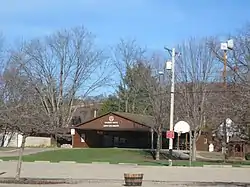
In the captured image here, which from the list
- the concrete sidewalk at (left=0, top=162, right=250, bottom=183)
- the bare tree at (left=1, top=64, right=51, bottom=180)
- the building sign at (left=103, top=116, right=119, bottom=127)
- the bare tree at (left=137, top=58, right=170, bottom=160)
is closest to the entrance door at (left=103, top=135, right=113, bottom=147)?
the building sign at (left=103, top=116, right=119, bottom=127)

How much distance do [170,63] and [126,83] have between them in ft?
145

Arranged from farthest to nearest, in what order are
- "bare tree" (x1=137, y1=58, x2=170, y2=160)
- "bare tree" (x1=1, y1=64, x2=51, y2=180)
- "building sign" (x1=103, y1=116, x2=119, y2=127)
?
"building sign" (x1=103, y1=116, x2=119, y2=127) → "bare tree" (x1=137, y1=58, x2=170, y2=160) → "bare tree" (x1=1, y1=64, x2=51, y2=180)

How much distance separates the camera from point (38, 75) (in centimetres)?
7981

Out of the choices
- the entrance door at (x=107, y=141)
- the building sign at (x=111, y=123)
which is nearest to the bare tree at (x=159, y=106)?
the building sign at (x=111, y=123)

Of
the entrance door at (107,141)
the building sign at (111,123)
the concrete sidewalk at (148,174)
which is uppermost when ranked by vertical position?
the building sign at (111,123)

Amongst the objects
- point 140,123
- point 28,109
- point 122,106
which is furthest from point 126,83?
point 28,109

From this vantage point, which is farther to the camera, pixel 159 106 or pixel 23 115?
pixel 159 106

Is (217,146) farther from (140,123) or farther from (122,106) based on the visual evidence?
(122,106)

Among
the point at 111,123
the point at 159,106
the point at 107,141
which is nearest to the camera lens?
the point at 159,106

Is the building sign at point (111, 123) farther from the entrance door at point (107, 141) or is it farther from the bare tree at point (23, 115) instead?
the bare tree at point (23, 115)

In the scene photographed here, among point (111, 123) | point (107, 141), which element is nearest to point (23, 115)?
point (111, 123)

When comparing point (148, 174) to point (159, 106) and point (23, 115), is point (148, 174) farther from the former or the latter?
point (159, 106)

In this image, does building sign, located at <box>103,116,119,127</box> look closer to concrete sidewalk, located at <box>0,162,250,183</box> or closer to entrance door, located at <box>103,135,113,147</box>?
entrance door, located at <box>103,135,113,147</box>

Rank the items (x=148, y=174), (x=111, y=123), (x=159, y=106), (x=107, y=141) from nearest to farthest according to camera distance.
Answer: (x=148, y=174) < (x=159, y=106) < (x=111, y=123) < (x=107, y=141)
